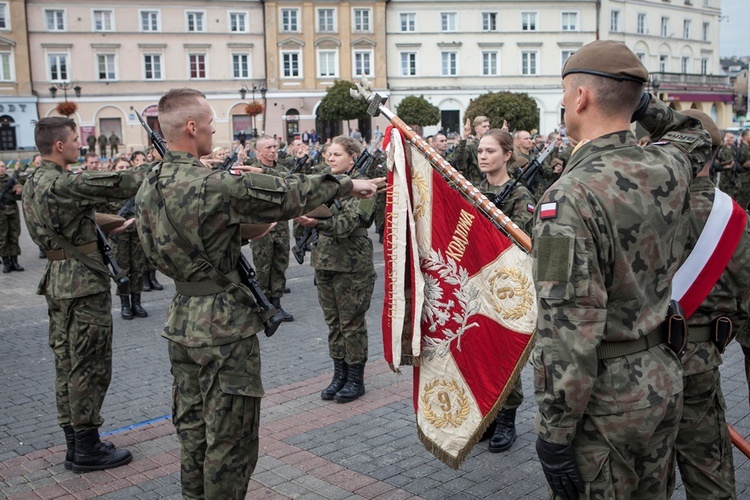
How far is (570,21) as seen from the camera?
62531mm

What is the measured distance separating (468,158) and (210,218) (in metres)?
10.4

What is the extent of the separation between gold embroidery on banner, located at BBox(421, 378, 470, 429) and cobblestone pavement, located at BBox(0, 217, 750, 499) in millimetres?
587

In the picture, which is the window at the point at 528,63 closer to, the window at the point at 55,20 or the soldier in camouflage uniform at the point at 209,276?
the window at the point at 55,20

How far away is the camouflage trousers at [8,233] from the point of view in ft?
48.2

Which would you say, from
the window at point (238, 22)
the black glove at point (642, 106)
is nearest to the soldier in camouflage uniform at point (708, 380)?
the black glove at point (642, 106)

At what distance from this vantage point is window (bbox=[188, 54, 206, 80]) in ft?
186

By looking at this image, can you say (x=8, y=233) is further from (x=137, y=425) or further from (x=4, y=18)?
(x=4, y=18)

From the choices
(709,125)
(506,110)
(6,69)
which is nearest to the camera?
(709,125)

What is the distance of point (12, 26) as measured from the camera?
2077 inches

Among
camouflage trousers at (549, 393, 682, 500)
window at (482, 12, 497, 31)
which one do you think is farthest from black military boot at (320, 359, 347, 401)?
window at (482, 12, 497, 31)

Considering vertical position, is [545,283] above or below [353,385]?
above

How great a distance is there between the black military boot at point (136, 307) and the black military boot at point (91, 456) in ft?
16.9

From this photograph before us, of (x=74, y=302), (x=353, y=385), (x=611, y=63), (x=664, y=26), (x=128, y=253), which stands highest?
(x=664, y=26)

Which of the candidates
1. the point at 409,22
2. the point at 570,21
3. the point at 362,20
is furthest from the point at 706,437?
the point at 570,21
